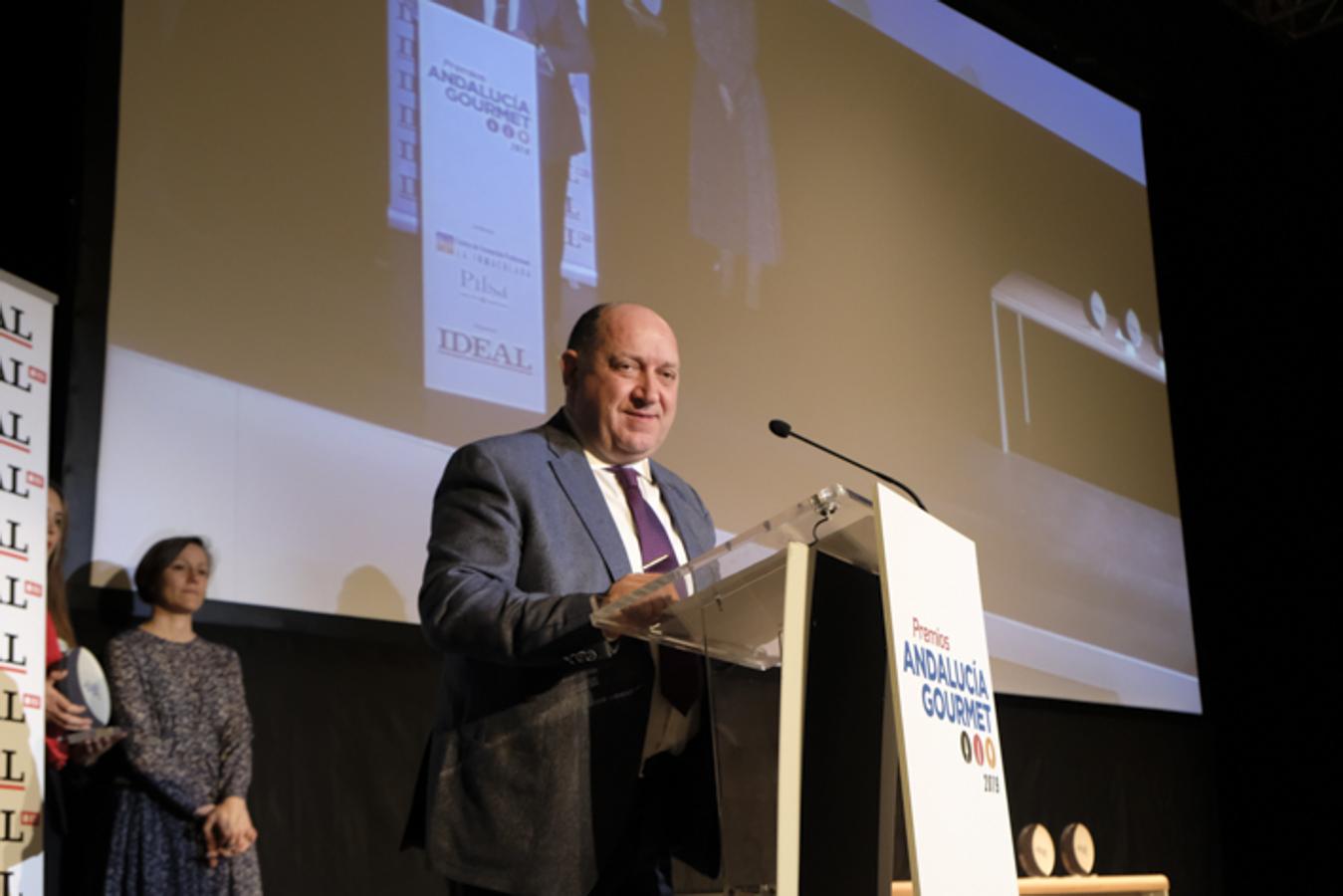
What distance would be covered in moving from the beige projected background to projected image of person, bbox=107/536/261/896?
43 centimetres

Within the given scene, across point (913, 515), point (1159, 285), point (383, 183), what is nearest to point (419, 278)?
point (383, 183)

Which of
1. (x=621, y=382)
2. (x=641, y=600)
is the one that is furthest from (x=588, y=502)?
(x=641, y=600)

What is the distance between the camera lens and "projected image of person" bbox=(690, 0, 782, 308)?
15.8 ft

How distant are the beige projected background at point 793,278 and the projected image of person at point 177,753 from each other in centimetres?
43

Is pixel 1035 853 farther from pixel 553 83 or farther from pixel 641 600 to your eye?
pixel 553 83

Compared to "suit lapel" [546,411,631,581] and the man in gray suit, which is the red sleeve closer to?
the man in gray suit

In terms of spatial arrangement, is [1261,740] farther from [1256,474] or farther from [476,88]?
[476,88]

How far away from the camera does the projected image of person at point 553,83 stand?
4227 mm

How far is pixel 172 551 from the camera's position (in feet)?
11.2

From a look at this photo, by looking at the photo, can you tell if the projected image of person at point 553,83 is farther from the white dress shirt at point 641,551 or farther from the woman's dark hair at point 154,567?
the white dress shirt at point 641,551

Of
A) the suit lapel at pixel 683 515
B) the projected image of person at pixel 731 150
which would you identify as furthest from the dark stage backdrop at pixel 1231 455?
the suit lapel at pixel 683 515

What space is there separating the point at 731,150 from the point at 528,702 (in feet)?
10.3

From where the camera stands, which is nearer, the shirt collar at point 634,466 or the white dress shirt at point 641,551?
the white dress shirt at point 641,551

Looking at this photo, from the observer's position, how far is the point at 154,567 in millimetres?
3402
